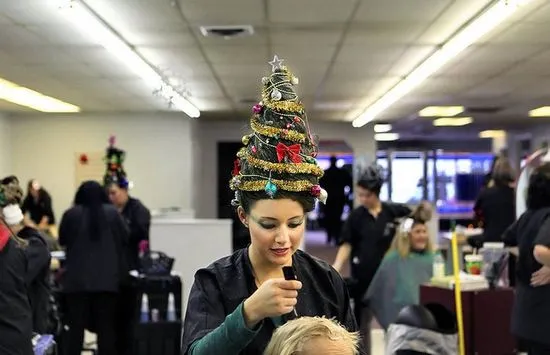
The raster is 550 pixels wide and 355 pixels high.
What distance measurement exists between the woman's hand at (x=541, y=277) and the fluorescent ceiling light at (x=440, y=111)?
683 cm

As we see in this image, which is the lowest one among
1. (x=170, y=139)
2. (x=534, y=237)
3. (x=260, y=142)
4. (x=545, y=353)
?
(x=545, y=353)

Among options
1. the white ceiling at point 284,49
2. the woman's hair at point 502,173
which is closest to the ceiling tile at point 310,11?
the white ceiling at point 284,49

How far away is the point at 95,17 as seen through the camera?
15.3 feet

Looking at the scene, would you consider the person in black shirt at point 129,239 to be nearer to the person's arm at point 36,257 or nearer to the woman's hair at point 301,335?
the person's arm at point 36,257

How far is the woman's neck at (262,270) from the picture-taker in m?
1.48

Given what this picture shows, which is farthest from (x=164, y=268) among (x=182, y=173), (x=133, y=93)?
(x=182, y=173)

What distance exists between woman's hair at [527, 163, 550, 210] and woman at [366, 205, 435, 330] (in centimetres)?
92

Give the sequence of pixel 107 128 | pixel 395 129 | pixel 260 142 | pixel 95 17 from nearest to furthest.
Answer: pixel 260 142, pixel 95 17, pixel 107 128, pixel 395 129

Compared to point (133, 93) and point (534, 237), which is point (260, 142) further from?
point (133, 93)

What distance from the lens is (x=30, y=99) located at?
8891mm

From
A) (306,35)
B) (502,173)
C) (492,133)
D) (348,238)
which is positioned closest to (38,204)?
(306,35)

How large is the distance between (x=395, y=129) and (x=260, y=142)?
42.8 feet

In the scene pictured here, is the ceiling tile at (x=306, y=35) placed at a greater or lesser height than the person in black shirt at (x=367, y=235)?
greater

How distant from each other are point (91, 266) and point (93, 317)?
43 cm
